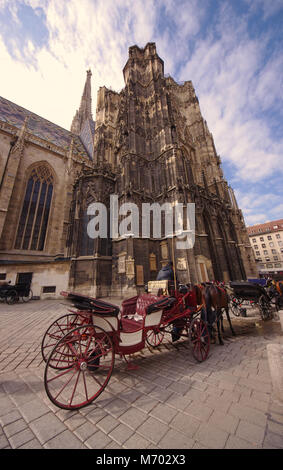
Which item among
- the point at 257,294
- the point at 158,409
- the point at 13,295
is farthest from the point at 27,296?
the point at 257,294

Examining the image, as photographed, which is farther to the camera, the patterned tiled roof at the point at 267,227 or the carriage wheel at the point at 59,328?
the patterned tiled roof at the point at 267,227

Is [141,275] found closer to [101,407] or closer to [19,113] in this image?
[101,407]

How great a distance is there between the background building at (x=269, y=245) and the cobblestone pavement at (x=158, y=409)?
40035mm

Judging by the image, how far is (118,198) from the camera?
13.6m

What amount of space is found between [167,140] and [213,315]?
15435 mm

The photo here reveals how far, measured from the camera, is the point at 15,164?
1398 centimetres

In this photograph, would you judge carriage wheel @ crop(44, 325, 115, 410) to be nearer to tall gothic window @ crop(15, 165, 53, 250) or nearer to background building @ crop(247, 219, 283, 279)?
tall gothic window @ crop(15, 165, 53, 250)

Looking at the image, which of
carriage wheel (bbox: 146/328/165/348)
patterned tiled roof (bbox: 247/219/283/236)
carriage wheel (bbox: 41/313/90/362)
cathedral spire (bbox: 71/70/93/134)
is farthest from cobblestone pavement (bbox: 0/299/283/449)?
patterned tiled roof (bbox: 247/219/283/236)

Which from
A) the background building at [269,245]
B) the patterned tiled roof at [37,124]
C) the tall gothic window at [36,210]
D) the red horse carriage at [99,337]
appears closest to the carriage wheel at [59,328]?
the red horse carriage at [99,337]

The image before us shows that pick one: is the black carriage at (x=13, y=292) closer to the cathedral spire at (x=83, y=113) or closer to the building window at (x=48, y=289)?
the building window at (x=48, y=289)

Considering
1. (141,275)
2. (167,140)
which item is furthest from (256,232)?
(141,275)

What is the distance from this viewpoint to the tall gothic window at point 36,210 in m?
14.0

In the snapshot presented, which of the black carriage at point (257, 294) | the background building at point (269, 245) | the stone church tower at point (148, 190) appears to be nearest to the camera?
the black carriage at point (257, 294)

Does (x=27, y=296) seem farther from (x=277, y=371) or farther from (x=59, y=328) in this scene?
(x=277, y=371)
